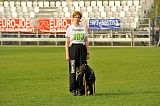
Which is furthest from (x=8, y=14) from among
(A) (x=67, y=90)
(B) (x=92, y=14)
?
(A) (x=67, y=90)

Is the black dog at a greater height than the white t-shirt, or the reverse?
the white t-shirt

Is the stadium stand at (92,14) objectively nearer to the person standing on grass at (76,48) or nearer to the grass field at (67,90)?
the grass field at (67,90)

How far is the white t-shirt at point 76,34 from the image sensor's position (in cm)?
1077

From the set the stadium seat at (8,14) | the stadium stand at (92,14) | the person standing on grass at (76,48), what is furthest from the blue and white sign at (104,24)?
the person standing on grass at (76,48)

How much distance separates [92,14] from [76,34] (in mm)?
41602

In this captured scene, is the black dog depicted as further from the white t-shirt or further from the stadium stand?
the stadium stand

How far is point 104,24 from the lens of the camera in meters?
46.7

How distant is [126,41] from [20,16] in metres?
12.1

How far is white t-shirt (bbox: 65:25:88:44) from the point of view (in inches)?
424

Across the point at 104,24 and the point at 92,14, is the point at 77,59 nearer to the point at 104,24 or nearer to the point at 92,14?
the point at 104,24

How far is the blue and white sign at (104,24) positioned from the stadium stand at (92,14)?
0.61 metres

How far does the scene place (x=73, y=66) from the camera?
10.8 metres

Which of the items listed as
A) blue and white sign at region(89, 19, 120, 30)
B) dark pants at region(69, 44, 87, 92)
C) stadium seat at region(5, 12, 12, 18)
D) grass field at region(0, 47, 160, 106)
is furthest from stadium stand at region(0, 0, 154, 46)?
dark pants at region(69, 44, 87, 92)

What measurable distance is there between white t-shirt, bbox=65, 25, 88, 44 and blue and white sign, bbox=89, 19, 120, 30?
3580 cm
